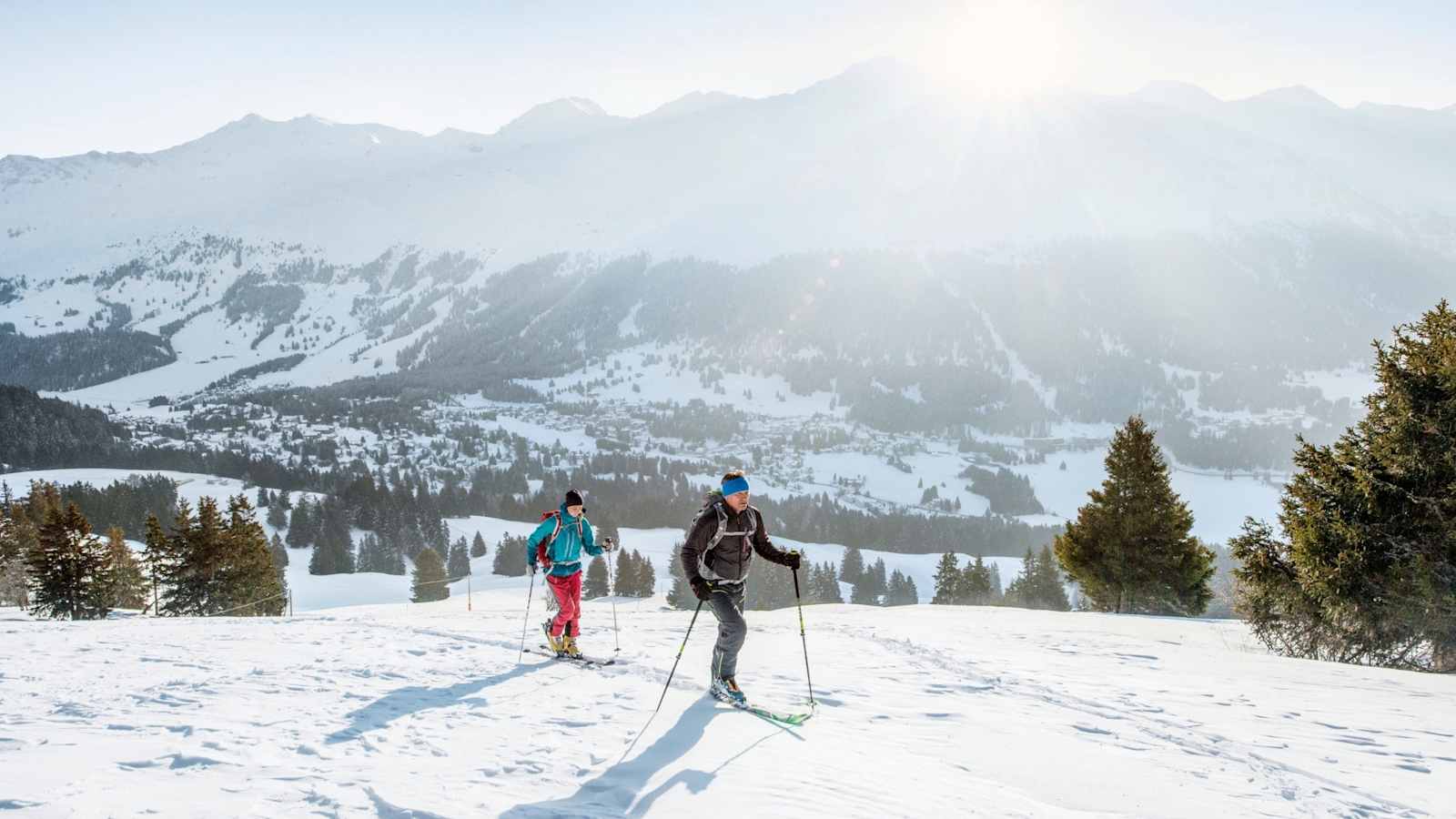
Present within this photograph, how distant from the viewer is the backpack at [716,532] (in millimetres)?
9273

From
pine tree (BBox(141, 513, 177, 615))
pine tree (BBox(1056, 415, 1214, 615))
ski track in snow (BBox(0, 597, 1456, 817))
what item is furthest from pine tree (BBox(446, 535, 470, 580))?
ski track in snow (BBox(0, 597, 1456, 817))

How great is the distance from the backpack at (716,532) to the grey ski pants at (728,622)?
0.25m

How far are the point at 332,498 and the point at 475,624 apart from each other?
131 metres

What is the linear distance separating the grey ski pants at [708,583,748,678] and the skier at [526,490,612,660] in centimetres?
384

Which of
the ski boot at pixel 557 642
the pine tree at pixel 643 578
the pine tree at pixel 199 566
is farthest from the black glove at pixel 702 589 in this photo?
the pine tree at pixel 643 578

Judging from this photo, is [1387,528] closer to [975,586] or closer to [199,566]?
[199,566]

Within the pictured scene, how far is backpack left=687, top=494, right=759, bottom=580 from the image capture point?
9.27m

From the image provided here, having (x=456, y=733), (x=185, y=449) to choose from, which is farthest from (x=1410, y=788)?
(x=185, y=449)

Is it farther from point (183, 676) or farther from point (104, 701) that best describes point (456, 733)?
point (183, 676)

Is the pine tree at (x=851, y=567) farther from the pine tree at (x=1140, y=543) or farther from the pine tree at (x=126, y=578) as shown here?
the pine tree at (x=126, y=578)

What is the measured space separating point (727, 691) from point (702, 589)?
1523 mm

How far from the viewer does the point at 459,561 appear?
11031cm

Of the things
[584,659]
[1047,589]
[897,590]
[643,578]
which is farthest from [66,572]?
[897,590]

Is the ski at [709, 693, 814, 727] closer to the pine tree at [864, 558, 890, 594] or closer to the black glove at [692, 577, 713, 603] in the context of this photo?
the black glove at [692, 577, 713, 603]
